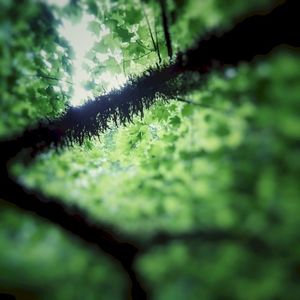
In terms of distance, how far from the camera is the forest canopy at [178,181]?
1.38 meters

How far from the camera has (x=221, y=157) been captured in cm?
176

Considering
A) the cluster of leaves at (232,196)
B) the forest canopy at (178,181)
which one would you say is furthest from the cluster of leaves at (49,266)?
the cluster of leaves at (232,196)

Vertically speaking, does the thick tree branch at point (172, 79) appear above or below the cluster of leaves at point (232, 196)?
above

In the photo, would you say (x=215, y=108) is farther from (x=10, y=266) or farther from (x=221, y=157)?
(x=10, y=266)

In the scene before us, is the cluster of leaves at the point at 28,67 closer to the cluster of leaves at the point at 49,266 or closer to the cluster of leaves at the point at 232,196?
the cluster of leaves at the point at 232,196

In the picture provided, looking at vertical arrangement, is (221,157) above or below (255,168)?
above

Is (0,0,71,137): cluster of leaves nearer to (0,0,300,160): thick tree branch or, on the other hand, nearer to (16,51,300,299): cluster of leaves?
(0,0,300,160): thick tree branch

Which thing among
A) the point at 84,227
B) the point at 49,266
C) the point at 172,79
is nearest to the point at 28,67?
the point at 172,79

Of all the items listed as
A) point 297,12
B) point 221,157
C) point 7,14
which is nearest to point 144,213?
point 221,157

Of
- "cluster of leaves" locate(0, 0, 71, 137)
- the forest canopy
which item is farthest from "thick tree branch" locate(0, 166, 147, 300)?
"cluster of leaves" locate(0, 0, 71, 137)

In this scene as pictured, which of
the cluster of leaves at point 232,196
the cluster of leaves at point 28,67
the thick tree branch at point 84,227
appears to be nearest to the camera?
the cluster of leaves at point 232,196

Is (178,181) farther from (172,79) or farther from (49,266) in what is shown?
(172,79)

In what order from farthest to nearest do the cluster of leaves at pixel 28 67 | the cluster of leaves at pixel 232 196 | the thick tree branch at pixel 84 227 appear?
the cluster of leaves at pixel 28 67 → the thick tree branch at pixel 84 227 → the cluster of leaves at pixel 232 196

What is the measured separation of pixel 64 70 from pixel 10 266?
3.07 meters
